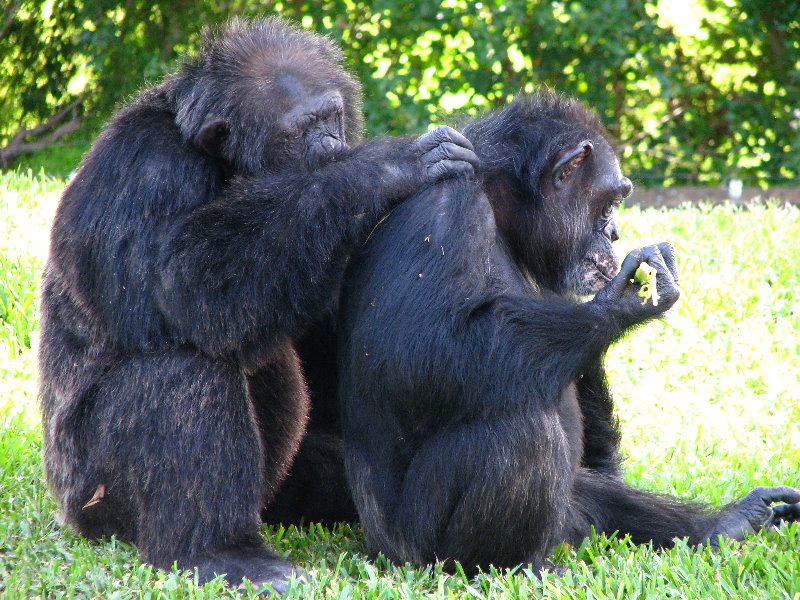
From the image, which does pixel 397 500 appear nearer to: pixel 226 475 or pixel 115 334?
pixel 226 475

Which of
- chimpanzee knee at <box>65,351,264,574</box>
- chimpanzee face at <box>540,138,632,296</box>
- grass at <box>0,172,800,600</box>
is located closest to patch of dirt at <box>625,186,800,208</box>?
grass at <box>0,172,800,600</box>

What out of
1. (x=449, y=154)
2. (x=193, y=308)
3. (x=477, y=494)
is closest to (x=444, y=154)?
(x=449, y=154)

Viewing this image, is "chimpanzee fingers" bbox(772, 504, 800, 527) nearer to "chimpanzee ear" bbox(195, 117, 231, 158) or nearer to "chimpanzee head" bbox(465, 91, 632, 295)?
"chimpanzee head" bbox(465, 91, 632, 295)

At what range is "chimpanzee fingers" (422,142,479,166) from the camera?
365 cm

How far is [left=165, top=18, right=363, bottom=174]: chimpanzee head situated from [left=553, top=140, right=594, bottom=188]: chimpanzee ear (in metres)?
0.91

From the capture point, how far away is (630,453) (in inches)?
206

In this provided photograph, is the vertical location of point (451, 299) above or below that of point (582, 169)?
below

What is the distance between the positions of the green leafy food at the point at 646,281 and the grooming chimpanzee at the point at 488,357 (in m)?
0.02

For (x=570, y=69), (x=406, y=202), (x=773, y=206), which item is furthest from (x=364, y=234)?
(x=570, y=69)

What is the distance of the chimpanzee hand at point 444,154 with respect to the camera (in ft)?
11.9

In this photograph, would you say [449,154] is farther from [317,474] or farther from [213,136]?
[317,474]

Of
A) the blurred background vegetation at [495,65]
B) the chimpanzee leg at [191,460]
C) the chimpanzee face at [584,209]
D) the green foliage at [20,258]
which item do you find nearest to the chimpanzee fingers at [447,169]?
the chimpanzee face at [584,209]

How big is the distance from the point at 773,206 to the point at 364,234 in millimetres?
5493

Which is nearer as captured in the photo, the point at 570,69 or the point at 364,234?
the point at 364,234
